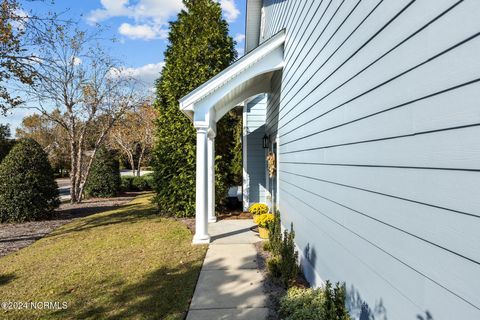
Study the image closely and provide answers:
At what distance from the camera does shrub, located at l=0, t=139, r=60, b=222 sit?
880 cm

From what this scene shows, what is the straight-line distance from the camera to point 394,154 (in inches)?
75.4

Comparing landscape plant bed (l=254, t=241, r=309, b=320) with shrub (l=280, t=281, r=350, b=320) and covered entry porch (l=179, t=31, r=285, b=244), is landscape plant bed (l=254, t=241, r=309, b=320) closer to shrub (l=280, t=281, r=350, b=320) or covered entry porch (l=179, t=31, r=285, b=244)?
shrub (l=280, t=281, r=350, b=320)

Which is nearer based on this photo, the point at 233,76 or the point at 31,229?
the point at 233,76

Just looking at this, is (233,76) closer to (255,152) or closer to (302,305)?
(302,305)

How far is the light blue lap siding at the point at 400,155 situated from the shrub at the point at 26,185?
8900 millimetres

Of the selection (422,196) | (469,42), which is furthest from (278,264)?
(469,42)

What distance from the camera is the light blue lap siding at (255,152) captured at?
35.0 ft

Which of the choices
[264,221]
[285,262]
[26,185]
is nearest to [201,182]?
[264,221]

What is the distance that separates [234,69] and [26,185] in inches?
288

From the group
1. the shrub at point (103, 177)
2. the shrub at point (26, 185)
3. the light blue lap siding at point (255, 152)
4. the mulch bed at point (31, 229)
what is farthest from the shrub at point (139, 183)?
the light blue lap siding at point (255, 152)

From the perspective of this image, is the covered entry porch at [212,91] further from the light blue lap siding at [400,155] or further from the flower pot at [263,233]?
the light blue lap siding at [400,155]

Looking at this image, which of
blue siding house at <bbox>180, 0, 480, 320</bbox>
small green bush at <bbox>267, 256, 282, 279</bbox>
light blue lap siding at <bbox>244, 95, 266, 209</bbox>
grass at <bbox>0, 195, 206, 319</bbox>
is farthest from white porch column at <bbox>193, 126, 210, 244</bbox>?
light blue lap siding at <bbox>244, 95, 266, 209</bbox>

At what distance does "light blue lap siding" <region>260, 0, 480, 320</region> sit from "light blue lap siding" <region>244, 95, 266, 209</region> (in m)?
6.93

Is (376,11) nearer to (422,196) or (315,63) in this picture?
→ (422,196)
